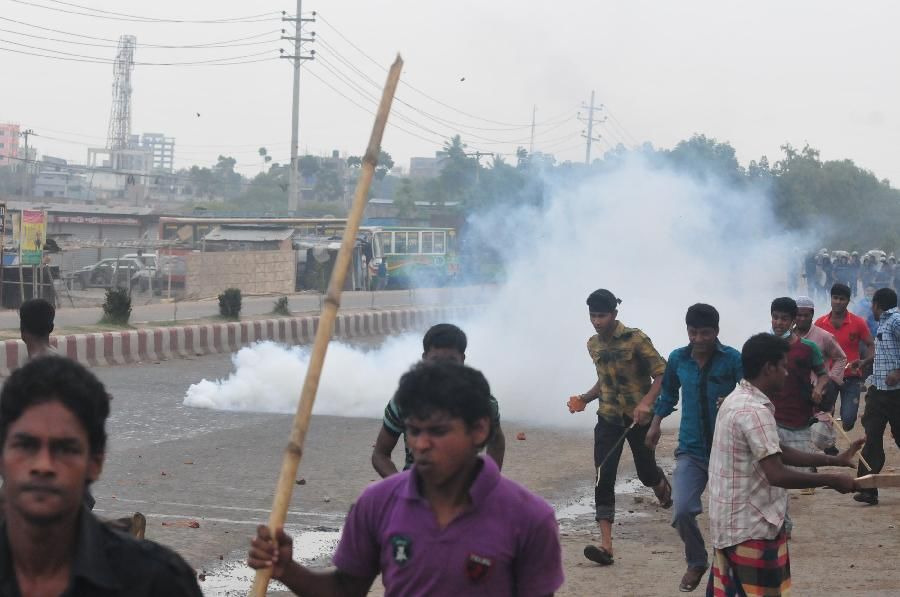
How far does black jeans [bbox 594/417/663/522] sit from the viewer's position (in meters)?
8.23

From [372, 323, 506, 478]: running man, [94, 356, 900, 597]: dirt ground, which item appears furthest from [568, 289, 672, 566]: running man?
[372, 323, 506, 478]: running man

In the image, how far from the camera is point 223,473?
11.0 meters

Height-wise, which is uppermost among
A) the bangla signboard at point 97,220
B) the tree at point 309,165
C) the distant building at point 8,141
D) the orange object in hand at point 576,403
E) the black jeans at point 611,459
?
the distant building at point 8,141

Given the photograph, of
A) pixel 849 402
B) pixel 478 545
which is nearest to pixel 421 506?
pixel 478 545

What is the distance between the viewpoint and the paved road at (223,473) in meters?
8.42

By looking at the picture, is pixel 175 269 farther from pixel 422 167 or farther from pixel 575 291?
pixel 422 167

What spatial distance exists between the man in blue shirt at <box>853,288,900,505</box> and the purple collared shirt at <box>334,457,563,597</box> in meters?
7.77

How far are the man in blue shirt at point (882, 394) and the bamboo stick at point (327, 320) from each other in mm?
8012

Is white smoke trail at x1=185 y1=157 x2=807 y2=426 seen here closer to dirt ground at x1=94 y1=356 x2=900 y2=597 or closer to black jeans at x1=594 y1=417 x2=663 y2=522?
dirt ground at x1=94 y1=356 x2=900 y2=597

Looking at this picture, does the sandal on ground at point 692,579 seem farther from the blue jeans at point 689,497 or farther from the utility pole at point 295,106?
the utility pole at point 295,106

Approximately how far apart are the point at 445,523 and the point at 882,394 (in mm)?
8131

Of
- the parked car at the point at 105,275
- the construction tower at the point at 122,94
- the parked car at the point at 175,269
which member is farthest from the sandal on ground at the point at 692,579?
the construction tower at the point at 122,94

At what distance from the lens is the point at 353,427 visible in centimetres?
1422

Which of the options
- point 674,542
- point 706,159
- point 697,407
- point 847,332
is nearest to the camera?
point 697,407
